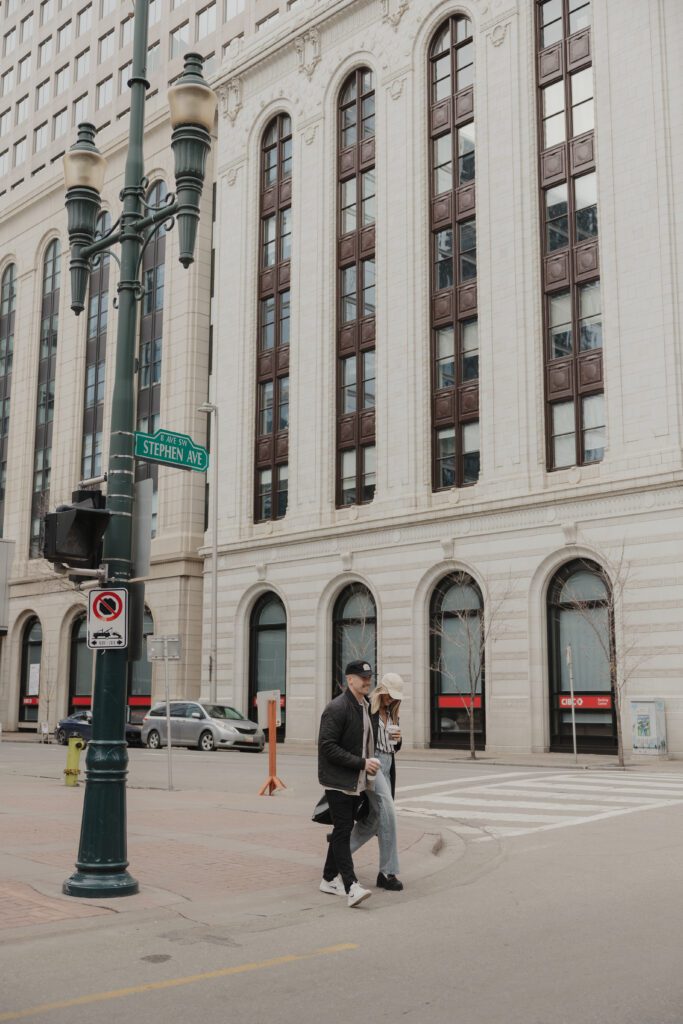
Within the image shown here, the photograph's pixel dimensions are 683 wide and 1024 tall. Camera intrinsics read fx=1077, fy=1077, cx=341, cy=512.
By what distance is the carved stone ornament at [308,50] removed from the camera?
42.1m

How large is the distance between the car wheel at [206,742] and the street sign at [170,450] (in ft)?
77.7

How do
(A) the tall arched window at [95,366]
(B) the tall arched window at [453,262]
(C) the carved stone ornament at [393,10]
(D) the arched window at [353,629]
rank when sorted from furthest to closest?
(A) the tall arched window at [95,366] < (C) the carved stone ornament at [393,10] < (D) the arched window at [353,629] < (B) the tall arched window at [453,262]

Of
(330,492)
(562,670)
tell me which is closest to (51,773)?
(562,670)

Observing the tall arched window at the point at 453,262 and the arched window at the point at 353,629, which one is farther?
the arched window at the point at 353,629

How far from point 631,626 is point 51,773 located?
1544 centimetres

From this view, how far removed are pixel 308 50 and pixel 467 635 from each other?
2474 centimetres

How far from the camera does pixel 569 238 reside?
32.7 m

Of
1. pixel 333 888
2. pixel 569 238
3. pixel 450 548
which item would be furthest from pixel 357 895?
pixel 569 238

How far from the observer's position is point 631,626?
2906 cm

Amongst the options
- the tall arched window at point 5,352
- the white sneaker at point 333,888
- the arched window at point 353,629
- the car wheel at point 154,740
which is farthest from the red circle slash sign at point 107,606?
the tall arched window at point 5,352

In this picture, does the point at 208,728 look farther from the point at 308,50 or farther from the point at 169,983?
the point at 169,983

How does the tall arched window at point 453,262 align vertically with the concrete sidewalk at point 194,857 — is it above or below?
above

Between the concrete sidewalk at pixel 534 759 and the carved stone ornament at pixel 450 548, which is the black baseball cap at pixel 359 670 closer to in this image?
the concrete sidewalk at pixel 534 759

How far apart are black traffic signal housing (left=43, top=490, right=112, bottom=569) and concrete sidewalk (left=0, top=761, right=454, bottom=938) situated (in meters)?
2.63
